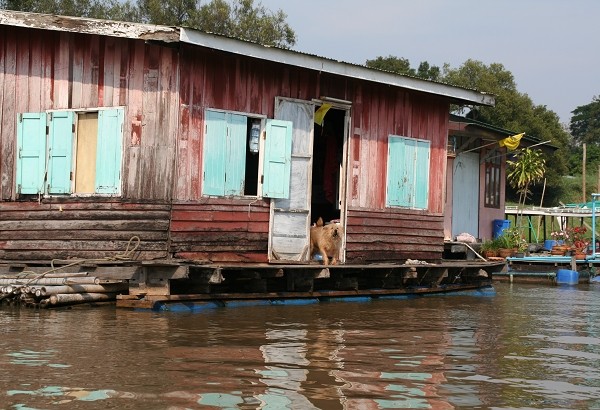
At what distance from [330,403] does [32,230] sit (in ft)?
27.0

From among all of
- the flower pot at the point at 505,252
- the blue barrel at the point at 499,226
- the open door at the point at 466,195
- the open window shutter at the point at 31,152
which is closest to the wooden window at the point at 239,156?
the open window shutter at the point at 31,152

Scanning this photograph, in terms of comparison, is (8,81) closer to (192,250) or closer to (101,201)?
(101,201)

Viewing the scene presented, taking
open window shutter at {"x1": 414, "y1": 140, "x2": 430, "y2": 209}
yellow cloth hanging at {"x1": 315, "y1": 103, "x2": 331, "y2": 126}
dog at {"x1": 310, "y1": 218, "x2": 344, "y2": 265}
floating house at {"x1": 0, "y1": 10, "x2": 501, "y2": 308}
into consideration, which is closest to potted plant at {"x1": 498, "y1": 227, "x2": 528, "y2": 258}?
open window shutter at {"x1": 414, "y1": 140, "x2": 430, "y2": 209}

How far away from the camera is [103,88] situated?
506 inches

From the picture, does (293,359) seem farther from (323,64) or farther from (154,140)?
(323,64)

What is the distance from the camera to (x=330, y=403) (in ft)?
20.6

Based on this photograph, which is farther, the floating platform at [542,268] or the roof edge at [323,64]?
the floating platform at [542,268]

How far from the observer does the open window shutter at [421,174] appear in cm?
1658

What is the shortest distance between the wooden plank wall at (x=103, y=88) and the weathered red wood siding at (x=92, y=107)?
14mm

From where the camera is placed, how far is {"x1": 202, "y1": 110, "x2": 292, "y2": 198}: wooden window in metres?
12.9

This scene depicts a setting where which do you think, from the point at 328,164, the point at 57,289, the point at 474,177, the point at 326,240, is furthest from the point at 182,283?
the point at 474,177

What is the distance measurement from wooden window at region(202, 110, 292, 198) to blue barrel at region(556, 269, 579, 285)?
10846 millimetres

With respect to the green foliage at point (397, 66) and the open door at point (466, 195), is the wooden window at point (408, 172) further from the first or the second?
the green foliage at point (397, 66)

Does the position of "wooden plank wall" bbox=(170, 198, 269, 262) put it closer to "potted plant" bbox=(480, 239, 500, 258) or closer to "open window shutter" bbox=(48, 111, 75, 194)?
"open window shutter" bbox=(48, 111, 75, 194)
